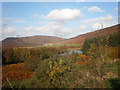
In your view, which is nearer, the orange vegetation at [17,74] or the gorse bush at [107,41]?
the gorse bush at [107,41]

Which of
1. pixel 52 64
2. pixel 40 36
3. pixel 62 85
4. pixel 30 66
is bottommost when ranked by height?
pixel 30 66

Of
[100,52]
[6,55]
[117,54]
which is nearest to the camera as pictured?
[100,52]

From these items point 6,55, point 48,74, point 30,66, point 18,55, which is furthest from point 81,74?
point 18,55

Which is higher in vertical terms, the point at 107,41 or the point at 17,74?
the point at 107,41

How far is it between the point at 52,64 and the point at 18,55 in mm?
34173

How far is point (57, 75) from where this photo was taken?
5.07 metres

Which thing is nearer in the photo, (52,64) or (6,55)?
(52,64)

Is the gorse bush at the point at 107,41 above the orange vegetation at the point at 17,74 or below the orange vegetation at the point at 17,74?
above

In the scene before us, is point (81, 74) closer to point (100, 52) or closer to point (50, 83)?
point (50, 83)

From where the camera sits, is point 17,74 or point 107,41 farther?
point 17,74

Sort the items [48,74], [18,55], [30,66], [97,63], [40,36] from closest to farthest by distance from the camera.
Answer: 1. [48,74]
2. [97,63]
3. [30,66]
4. [18,55]
5. [40,36]

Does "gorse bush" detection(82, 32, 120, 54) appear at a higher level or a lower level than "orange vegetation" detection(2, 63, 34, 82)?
higher

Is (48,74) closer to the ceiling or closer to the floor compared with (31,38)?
closer to the floor

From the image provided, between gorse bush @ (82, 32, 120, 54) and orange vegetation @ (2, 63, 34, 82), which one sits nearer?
gorse bush @ (82, 32, 120, 54)
